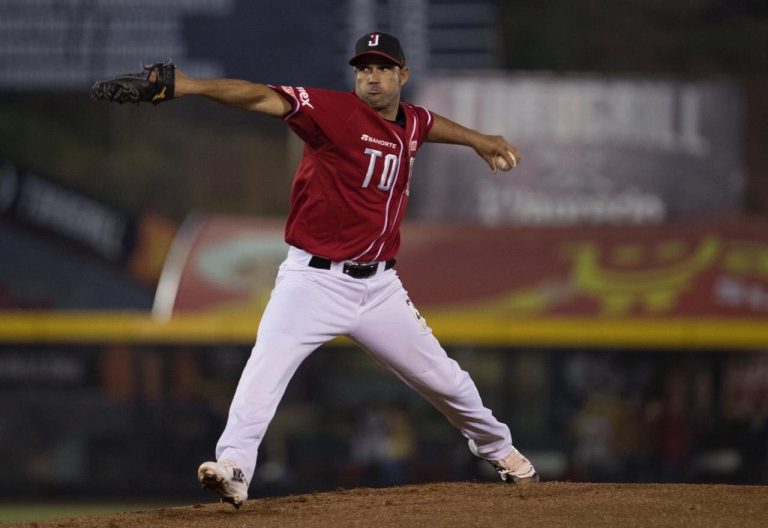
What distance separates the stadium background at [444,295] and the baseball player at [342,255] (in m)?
9.20

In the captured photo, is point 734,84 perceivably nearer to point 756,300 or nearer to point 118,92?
point 756,300

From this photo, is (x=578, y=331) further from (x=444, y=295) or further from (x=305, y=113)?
(x=305, y=113)

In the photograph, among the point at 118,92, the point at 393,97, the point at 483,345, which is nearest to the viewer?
the point at 118,92

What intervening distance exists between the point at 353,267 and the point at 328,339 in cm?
31

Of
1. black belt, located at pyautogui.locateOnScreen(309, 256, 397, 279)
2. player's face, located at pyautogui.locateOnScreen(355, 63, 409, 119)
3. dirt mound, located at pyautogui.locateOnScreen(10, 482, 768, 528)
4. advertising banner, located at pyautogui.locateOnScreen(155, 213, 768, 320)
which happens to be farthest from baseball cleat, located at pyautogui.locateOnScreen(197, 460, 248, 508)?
advertising banner, located at pyautogui.locateOnScreen(155, 213, 768, 320)

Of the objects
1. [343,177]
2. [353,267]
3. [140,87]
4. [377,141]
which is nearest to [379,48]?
[377,141]

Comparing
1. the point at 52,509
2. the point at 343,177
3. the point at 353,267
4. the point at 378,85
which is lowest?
the point at 52,509

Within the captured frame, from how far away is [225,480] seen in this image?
5.30 m

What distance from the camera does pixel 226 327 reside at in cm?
1540

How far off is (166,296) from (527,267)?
4.07 meters

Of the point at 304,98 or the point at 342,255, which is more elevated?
the point at 304,98

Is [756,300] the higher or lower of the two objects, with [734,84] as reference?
lower

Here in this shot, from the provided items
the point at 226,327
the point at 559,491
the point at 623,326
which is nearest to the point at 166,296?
the point at 226,327

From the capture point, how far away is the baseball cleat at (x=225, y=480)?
5.25 m
